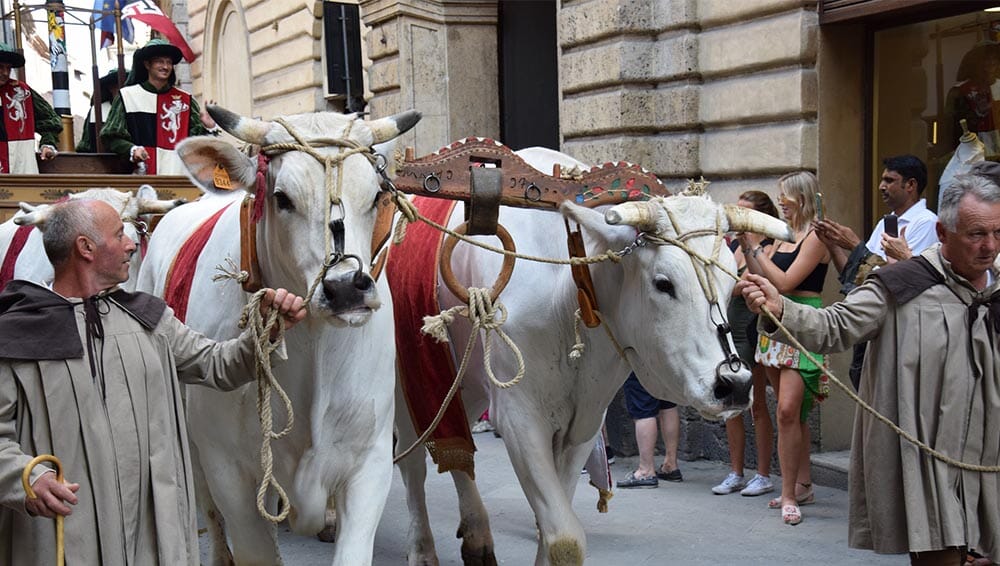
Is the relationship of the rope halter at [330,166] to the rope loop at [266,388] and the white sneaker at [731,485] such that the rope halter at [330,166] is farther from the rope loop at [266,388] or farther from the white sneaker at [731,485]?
the white sneaker at [731,485]

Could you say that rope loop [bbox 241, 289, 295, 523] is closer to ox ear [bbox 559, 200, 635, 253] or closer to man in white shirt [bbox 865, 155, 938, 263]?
ox ear [bbox 559, 200, 635, 253]

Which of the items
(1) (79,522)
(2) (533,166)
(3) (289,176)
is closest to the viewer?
(1) (79,522)

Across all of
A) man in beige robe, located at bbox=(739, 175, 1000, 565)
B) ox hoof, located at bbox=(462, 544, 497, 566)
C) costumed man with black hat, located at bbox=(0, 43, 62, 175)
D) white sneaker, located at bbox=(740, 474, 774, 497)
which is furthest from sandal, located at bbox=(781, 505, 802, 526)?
costumed man with black hat, located at bbox=(0, 43, 62, 175)

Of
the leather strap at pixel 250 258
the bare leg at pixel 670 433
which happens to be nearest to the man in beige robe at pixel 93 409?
the leather strap at pixel 250 258

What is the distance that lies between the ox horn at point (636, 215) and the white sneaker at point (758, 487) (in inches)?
138

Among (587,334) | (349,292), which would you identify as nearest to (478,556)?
(587,334)

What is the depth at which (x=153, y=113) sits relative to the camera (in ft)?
25.7

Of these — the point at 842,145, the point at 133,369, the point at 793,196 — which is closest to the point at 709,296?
the point at 133,369

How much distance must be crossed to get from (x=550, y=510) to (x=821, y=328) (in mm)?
1254

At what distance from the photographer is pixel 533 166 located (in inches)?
184

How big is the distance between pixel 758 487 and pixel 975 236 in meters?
3.64

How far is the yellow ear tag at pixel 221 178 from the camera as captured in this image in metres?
3.75

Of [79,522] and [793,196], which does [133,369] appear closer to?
[79,522]

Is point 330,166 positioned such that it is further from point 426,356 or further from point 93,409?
point 426,356
